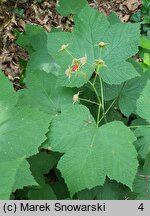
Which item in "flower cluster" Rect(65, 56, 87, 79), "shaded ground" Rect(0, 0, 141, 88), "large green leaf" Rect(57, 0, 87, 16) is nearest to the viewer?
"flower cluster" Rect(65, 56, 87, 79)

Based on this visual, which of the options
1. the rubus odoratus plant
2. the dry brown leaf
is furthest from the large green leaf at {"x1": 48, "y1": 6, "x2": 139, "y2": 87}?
the dry brown leaf

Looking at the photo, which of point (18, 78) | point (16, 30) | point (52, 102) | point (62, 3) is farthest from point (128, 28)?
point (16, 30)

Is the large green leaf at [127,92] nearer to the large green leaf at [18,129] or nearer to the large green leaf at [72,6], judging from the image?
the large green leaf at [18,129]

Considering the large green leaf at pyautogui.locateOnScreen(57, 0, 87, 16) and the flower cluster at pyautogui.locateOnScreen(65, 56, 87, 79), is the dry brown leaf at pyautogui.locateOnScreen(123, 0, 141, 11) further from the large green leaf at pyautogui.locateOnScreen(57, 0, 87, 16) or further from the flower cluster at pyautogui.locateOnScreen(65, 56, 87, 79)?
the flower cluster at pyautogui.locateOnScreen(65, 56, 87, 79)

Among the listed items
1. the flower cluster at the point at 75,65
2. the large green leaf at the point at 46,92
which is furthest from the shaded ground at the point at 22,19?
the flower cluster at the point at 75,65

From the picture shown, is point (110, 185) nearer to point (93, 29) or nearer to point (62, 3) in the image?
point (93, 29)

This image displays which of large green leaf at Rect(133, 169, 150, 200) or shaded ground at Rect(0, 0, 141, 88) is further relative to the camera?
shaded ground at Rect(0, 0, 141, 88)

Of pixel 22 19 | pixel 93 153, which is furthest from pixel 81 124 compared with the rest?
pixel 22 19
